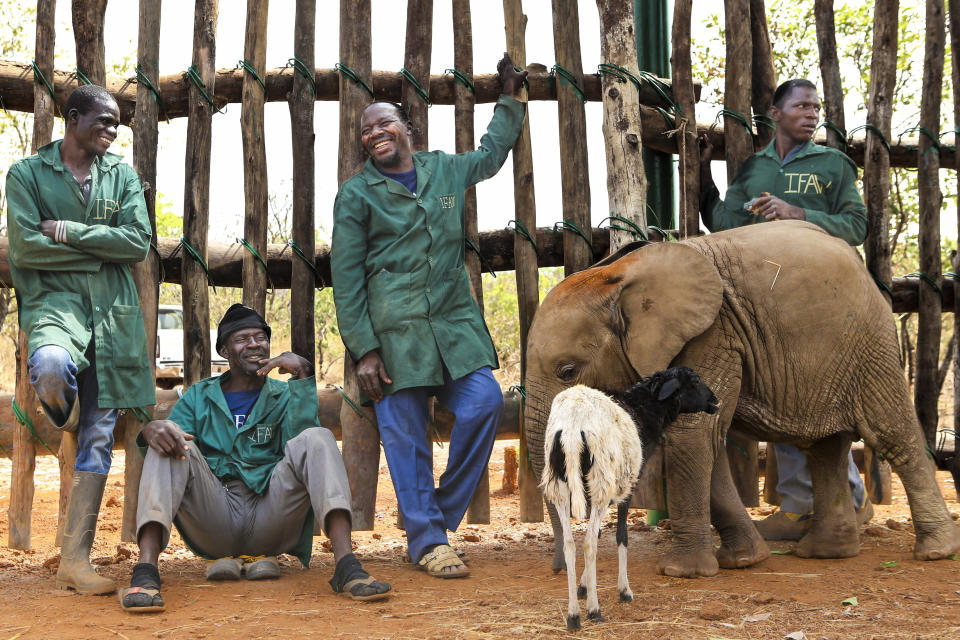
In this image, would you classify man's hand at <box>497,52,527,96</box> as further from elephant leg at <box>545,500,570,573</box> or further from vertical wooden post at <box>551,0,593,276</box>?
elephant leg at <box>545,500,570,573</box>

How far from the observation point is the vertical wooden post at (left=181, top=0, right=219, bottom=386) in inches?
247

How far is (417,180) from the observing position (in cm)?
566

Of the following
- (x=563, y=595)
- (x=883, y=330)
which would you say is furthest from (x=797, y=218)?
(x=563, y=595)

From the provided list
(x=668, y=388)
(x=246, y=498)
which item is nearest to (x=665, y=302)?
(x=668, y=388)

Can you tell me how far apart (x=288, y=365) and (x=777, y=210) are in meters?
2.87

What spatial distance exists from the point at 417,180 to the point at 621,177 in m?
1.42

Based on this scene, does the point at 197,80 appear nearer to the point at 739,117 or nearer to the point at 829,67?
the point at 739,117

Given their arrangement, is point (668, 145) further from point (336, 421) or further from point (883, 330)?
point (336, 421)

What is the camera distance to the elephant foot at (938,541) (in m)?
5.26

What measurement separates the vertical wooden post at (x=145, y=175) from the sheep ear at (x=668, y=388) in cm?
321

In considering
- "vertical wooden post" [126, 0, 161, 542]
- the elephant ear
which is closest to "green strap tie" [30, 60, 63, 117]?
"vertical wooden post" [126, 0, 161, 542]

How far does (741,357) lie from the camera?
5.29 meters

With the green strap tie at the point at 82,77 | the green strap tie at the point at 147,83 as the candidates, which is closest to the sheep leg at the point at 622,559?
the green strap tie at the point at 147,83

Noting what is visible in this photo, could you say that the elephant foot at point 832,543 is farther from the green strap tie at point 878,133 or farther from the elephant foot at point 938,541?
the green strap tie at point 878,133
